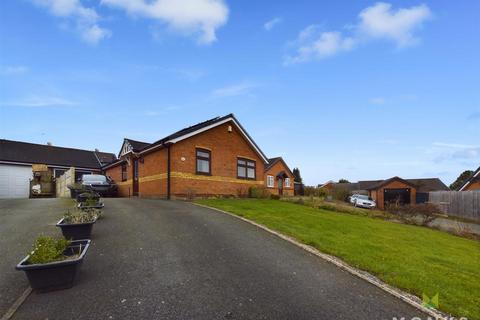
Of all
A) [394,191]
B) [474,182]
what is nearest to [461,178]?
[394,191]

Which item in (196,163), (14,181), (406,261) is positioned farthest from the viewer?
(14,181)

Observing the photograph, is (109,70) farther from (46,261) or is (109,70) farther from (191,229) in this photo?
(46,261)

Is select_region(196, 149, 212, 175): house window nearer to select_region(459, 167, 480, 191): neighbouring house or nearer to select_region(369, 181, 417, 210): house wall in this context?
select_region(459, 167, 480, 191): neighbouring house

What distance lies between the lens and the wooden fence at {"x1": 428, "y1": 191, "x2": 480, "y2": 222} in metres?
25.8

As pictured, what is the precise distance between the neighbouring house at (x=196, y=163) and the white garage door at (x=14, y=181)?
32.9 ft

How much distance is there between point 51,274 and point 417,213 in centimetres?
1982

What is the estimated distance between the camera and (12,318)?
394cm

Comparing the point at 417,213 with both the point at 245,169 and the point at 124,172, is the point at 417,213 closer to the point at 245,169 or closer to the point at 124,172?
the point at 245,169

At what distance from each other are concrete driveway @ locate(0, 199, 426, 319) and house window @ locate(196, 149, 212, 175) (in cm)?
1186

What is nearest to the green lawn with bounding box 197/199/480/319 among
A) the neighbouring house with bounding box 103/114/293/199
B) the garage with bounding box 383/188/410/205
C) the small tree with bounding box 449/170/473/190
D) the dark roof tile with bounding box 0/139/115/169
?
the neighbouring house with bounding box 103/114/293/199

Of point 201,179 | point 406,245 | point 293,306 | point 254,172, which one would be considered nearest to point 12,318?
point 293,306

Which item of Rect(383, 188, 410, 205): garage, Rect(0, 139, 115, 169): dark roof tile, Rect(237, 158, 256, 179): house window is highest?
Rect(0, 139, 115, 169): dark roof tile

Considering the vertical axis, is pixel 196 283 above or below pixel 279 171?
below

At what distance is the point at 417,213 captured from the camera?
18.9 m
